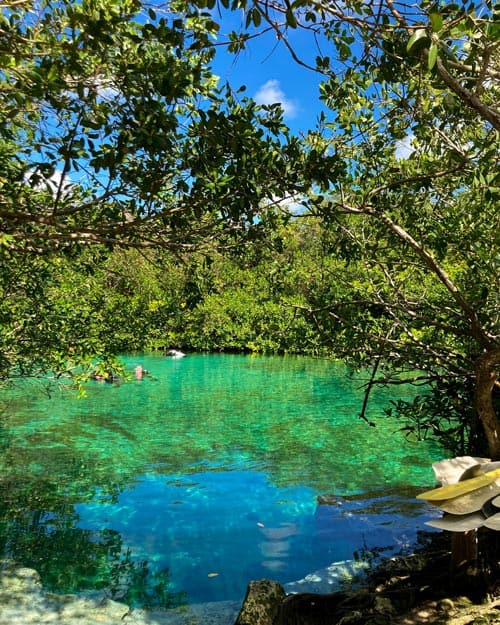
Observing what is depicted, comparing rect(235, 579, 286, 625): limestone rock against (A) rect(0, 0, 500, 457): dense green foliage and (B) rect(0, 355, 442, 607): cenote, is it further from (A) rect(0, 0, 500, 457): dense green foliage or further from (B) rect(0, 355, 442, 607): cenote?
(A) rect(0, 0, 500, 457): dense green foliage

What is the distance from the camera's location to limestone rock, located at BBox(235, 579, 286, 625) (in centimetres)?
389

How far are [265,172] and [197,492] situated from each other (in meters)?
6.22

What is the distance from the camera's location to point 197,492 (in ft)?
27.4

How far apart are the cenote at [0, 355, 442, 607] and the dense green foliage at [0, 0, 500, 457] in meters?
2.13

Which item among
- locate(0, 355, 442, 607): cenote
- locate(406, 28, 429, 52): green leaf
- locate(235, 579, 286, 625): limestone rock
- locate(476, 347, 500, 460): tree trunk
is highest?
locate(406, 28, 429, 52): green leaf

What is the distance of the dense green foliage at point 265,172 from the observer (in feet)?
8.93

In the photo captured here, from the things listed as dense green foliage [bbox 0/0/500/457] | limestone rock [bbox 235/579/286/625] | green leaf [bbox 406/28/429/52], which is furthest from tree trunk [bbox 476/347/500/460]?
green leaf [bbox 406/28/429/52]

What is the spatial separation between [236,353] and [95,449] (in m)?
19.5

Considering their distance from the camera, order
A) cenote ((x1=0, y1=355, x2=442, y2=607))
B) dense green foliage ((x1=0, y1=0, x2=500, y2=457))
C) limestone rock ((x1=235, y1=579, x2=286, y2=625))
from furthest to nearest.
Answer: cenote ((x1=0, y1=355, x2=442, y2=607)) < limestone rock ((x1=235, y1=579, x2=286, y2=625)) < dense green foliage ((x1=0, y1=0, x2=500, y2=457))

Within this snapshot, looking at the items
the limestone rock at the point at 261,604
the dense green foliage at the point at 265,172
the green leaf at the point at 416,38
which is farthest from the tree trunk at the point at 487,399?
the green leaf at the point at 416,38

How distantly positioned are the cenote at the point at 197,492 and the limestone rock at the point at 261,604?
0.84 m

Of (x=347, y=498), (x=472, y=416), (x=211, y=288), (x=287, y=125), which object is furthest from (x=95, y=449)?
(x=287, y=125)

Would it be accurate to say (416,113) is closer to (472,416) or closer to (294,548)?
(472,416)

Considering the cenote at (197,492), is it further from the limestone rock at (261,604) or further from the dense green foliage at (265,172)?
the dense green foliage at (265,172)
